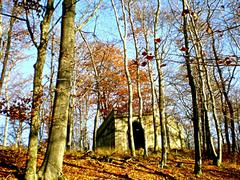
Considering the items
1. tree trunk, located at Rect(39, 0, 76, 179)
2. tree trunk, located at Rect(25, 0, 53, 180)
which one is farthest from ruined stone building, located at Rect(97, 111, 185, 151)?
tree trunk, located at Rect(25, 0, 53, 180)

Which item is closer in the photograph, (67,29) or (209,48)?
(67,29)

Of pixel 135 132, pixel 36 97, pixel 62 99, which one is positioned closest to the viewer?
pixel 36 97

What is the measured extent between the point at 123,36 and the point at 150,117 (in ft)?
28.7

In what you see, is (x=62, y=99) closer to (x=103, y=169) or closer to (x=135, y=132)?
(x=103, y=169)

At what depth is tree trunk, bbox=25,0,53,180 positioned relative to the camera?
6.71 m

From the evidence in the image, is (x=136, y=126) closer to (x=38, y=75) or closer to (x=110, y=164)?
(x=110, y=164)

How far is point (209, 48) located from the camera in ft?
75.2

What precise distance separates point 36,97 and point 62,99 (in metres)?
0.75

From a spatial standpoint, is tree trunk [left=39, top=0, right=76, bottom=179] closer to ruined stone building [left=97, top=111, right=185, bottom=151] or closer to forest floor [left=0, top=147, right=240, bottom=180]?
forest floor [left=0, top=147, right=240, bottom=180]

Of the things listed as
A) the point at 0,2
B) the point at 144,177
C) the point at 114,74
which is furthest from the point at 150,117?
the point at 0,2

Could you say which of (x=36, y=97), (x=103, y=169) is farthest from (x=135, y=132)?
(x=36, y=97)

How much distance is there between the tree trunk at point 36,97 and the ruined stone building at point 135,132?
42.6 ft

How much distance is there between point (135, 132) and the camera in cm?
2292

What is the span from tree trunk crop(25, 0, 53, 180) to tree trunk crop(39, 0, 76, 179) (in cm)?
36
